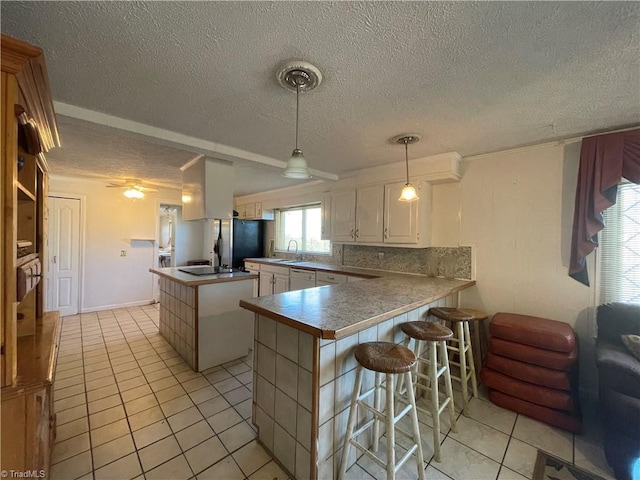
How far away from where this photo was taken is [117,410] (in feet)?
6.51

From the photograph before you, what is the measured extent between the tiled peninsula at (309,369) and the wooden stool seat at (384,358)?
0.37ft

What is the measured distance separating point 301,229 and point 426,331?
347 centimetres

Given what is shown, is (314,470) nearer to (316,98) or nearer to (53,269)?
(316,98)

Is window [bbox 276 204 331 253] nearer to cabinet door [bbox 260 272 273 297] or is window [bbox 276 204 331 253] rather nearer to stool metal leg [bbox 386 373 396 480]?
cabinet door [bbox 260 272 273 297]

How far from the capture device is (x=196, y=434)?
1.74 metres

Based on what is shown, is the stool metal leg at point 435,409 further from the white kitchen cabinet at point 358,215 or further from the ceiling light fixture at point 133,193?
the ceiling light fixture at point 133,193

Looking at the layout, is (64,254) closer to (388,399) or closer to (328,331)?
(328,331)

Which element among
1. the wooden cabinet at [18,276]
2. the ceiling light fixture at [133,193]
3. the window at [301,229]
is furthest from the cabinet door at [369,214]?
the ceiling light fixture at [133,193]

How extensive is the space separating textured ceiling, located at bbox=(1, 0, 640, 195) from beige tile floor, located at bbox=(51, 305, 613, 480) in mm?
2181

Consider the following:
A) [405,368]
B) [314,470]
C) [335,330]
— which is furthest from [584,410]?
[335,330]

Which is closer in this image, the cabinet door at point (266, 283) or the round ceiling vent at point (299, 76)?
the round ceiling vent at point (299, 76)

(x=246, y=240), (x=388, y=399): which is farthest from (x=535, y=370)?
(x=246, y=240)

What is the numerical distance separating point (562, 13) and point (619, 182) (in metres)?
1.70

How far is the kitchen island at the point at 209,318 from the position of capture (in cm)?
255
